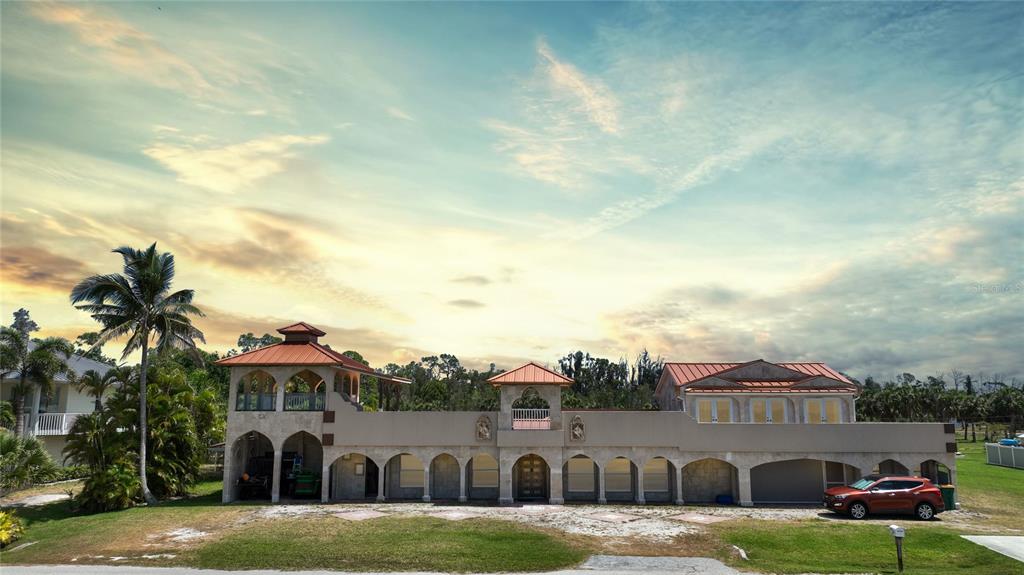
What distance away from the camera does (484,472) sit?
33.2m

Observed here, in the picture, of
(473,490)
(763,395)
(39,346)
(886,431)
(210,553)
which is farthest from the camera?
(39,346)

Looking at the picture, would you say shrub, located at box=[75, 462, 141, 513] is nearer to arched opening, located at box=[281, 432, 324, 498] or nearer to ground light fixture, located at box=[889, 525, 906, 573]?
arched opening, located at box=[281, 432, 324, 498]

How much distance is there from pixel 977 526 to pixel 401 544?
2089cm

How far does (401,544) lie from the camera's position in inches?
859

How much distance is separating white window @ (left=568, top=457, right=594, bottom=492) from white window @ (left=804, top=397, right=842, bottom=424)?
40.0 ft

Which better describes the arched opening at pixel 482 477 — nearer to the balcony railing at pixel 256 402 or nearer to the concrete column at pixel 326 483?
the concrete column at pixel 326 483

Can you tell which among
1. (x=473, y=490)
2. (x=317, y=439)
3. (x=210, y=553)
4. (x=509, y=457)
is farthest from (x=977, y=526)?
(x=317, y=439)

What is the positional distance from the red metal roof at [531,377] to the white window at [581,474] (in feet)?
13.9

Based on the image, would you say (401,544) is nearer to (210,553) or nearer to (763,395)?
(210,553)

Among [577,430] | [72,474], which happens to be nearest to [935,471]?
[577,430]

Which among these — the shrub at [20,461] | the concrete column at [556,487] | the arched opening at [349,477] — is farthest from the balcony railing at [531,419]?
the shrub at [20,461]

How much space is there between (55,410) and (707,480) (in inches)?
1611

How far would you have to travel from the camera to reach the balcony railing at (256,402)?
1286 inches

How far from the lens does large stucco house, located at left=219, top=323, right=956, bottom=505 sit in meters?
30.9
